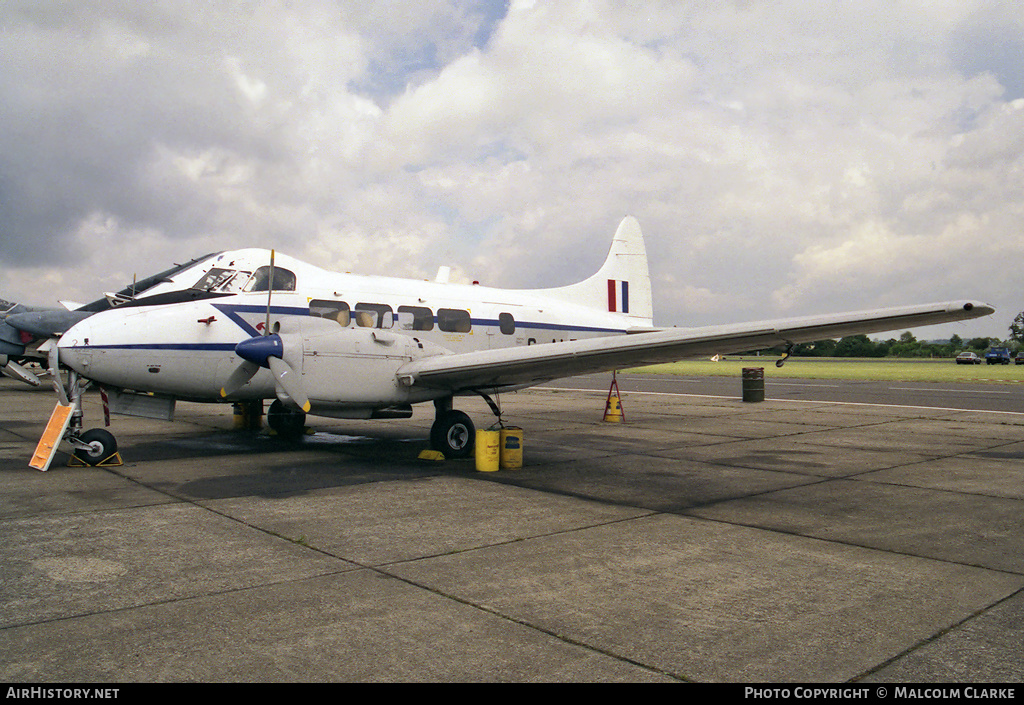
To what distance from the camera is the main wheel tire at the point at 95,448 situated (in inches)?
411

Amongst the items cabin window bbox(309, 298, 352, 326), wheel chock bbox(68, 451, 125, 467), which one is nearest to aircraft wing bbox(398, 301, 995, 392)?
cabin window bbox(309, 298, 352, 326)

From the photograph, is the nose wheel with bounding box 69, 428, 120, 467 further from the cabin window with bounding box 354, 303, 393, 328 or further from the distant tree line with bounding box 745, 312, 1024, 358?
the distant tree line with bounding box 745, 312, 1024, 358

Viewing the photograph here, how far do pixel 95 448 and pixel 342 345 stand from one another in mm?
4089

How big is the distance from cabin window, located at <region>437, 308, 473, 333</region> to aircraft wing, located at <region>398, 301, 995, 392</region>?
77.7 inches

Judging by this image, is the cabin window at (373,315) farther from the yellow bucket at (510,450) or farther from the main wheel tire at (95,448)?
the main wheel tire at (95,448)

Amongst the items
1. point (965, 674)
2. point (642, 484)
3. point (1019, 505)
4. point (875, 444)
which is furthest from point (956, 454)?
point (965, 674)

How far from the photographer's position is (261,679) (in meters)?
3.64

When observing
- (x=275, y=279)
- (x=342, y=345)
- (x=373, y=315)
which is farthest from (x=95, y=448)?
(x=373, y=315)

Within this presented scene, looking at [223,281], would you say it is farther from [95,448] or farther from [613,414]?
[613,414]

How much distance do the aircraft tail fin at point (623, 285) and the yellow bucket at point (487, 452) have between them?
21.6ft

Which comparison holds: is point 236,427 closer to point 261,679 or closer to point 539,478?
point 539,478

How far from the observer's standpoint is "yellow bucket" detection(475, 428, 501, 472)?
1066cm

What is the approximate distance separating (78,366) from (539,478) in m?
7.14

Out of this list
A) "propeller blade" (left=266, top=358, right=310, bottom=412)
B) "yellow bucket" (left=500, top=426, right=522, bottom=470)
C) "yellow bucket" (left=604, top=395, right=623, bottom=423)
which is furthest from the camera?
"yellow bucket" (left=604, top=395, right=623, bottom=423)
